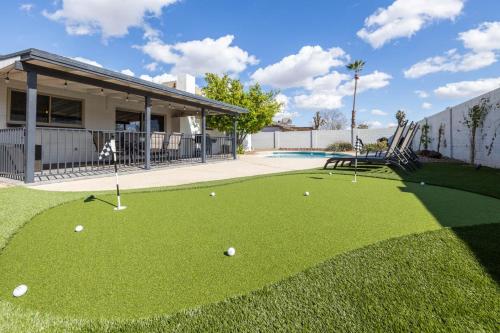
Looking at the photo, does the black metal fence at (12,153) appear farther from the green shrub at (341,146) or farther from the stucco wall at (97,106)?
the green shrub at (341,146)

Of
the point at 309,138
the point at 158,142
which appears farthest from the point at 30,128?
the point at 309,138

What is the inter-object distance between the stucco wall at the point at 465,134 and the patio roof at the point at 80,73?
11.2 meters

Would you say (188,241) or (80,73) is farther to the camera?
(80,73)

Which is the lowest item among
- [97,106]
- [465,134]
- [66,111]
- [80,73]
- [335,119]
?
[465,134]

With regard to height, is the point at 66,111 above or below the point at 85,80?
below

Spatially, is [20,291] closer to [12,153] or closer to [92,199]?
[92,199]

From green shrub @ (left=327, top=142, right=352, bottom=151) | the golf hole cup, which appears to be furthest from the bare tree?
the golf hole cup

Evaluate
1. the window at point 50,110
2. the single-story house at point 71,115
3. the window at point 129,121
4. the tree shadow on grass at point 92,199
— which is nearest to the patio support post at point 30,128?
the single-story house at point 71,115

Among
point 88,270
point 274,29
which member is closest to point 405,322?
point 88,270

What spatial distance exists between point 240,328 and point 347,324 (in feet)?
1.96

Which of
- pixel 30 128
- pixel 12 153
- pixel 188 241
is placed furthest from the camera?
pixel 12 153

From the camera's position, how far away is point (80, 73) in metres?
7.26

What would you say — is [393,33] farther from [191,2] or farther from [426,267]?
[426,267]

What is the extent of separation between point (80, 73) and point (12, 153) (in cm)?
269
